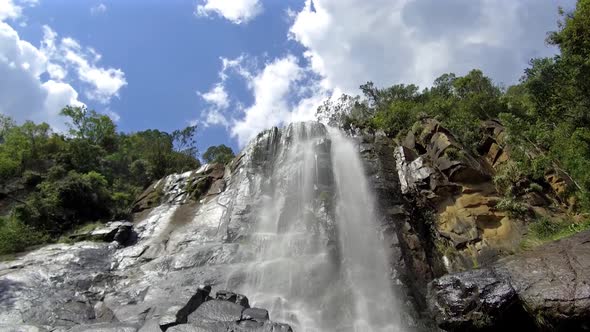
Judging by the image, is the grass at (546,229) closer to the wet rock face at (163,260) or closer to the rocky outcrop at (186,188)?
the wet rock face at (163,260)

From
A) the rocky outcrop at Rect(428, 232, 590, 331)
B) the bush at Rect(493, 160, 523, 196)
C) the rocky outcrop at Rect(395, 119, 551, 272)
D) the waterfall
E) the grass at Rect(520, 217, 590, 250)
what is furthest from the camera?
the bush at Rect(493, 160, 523, 196)

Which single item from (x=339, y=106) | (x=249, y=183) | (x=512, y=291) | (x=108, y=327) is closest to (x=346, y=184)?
(x=249, y=183)

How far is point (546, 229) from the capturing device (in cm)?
1497

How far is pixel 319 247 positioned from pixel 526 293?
7.83m

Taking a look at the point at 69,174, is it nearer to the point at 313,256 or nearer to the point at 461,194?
the point at 313,256

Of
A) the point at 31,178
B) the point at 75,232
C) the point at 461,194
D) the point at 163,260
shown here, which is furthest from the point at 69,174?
the point at 461,194

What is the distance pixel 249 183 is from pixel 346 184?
17.6 feet

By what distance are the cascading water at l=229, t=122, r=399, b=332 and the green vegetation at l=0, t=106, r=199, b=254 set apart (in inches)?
432

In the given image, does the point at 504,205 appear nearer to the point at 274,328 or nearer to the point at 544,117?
the point at 544,117

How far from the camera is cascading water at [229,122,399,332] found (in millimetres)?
12914

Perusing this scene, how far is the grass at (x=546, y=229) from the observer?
46.8 ft

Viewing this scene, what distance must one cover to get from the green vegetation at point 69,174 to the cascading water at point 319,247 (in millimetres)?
10969

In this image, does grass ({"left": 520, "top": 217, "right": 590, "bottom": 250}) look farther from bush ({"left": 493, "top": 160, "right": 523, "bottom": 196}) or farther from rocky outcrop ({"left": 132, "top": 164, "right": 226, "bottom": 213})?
rocky outcrop ({"left": 132, "top": 164, "right": 226, "bottom": 213})

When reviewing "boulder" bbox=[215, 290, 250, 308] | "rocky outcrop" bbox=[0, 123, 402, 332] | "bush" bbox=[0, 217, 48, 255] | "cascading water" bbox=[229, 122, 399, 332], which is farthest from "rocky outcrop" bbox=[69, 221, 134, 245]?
"boulder" bbox=[215, 290, 250, 308]
